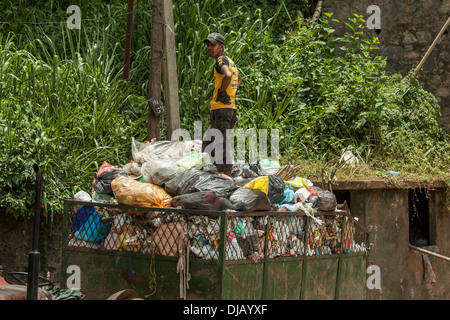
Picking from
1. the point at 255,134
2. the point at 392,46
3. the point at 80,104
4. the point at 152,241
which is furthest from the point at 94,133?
the point at 392,46

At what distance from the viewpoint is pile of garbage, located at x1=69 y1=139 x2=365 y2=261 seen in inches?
195

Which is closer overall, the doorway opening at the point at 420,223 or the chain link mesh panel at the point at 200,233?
the chain link mesh panel at the point at 200,233

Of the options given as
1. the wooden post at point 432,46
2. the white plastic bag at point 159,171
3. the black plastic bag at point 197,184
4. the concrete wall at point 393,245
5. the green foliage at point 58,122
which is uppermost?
the wooden post at point 432,46

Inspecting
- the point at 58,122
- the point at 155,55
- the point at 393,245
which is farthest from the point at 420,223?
the point at 58,122

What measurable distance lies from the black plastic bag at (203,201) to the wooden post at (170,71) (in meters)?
2.91

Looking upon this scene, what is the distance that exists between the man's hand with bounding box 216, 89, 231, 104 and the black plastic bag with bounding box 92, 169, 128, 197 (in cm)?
166

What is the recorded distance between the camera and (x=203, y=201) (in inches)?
203

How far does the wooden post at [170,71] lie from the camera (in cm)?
794

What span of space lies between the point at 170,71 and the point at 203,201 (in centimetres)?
329

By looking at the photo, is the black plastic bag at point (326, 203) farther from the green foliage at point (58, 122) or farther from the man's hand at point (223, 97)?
the green foliage at point (58, 122)

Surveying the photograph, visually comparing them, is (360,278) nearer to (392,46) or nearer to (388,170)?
(388,170)

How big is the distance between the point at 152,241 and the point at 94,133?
3.62m

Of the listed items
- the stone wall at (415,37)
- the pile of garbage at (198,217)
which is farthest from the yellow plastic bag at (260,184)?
the stone wall at (415,37)

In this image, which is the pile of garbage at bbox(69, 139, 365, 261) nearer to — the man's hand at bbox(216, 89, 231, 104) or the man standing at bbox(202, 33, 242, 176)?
the man standing at bbox(202, 33, 242, 176)
